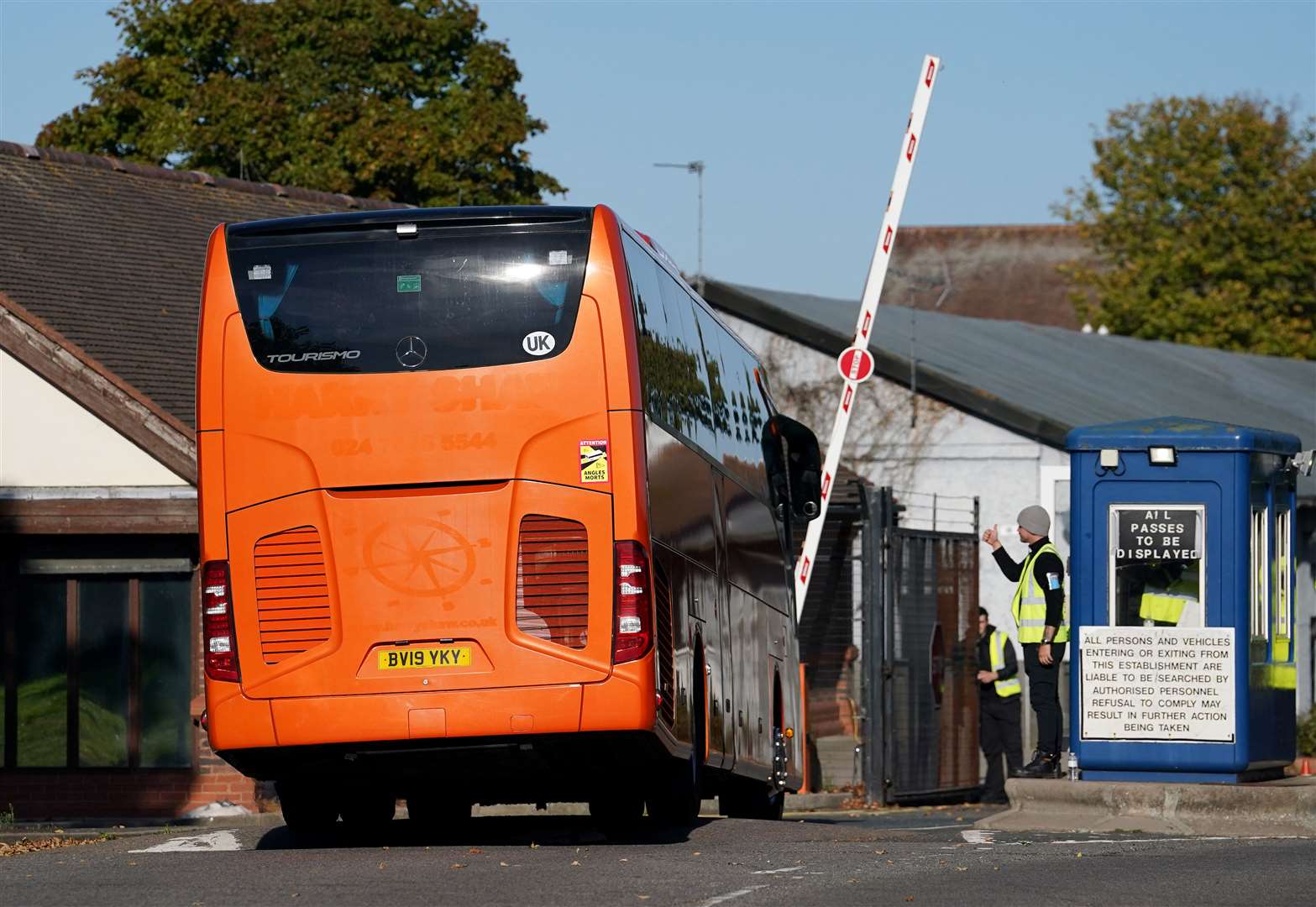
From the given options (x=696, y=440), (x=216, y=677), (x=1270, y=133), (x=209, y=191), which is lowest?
(x=216, y=677)

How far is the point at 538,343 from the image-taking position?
1192 cm

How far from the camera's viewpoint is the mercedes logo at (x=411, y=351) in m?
12.0

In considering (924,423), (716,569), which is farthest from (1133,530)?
(924,423)

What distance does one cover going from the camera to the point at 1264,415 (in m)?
36.2

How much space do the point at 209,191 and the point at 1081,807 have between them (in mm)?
16491

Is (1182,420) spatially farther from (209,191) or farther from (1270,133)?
(1270,133)

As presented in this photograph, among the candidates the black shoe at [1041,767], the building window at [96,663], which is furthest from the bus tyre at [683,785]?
the building window at [96,663]

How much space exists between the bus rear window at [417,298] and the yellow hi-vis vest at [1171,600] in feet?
17.4

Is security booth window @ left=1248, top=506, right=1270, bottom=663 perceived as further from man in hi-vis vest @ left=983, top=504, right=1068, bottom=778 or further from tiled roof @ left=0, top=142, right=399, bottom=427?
tiled roof @ left=0, top=142, right=399, bottom=427

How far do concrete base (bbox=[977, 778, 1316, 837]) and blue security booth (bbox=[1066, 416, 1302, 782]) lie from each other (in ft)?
1.51

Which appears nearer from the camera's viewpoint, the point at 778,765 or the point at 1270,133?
the point at 778,765

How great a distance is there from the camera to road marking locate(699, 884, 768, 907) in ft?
31.8

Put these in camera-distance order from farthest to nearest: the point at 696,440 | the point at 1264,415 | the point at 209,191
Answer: the point at 1264,415 < the point at 209,191 < the point at 696,440

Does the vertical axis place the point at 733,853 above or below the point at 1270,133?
below
